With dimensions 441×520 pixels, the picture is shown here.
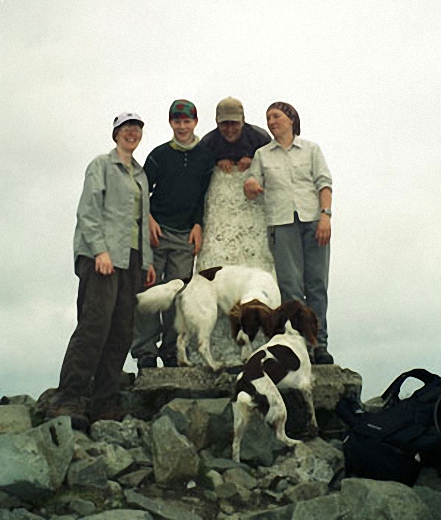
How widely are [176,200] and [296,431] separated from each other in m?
3.20

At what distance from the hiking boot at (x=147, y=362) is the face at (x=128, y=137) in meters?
2.37

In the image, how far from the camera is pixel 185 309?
336 inches

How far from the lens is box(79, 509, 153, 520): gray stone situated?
6.00 metres

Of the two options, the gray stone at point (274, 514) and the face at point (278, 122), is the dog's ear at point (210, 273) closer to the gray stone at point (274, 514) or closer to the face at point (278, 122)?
the face at point (278, 122)

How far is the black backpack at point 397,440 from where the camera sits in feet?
21.8

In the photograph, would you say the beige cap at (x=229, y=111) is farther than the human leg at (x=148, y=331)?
Yes

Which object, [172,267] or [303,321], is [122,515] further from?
[172,267]

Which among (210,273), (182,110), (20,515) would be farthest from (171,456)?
(182,110)

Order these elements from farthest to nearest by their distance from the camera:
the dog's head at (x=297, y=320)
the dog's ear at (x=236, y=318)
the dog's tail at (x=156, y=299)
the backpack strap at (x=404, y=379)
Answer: the dog's tail at (x=156, y=299), the dog's ear at (x=236, y=318), the dog's head at (x=297, y=320), the backpack strap at (x=404, y=379)

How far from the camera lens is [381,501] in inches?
236

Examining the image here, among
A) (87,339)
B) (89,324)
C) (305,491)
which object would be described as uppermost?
(89,324)

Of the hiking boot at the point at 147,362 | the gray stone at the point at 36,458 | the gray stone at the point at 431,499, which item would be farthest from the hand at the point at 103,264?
the gray stone at the point at 431,499

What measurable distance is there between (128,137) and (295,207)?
2.15 metres

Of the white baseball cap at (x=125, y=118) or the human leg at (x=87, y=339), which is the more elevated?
the white baseball cap at (x=125, y=118)
